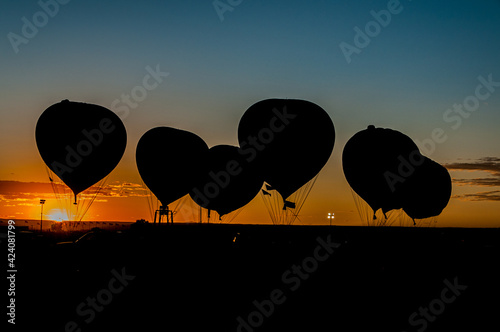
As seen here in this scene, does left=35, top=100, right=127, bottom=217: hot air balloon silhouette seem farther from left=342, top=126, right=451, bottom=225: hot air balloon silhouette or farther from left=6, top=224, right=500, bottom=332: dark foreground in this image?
left=342, top=126, right=451, bottom=225: hot air balloon silhouette

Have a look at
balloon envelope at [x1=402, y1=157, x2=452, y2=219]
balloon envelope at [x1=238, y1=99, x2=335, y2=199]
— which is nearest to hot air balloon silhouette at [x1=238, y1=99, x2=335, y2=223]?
balloon envelope at [x1=238, y1=99, x2=335, y2=199]

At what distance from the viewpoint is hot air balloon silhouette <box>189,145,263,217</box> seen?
97.7 ft

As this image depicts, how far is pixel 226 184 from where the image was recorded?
3091 cm

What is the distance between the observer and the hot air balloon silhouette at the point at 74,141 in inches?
826

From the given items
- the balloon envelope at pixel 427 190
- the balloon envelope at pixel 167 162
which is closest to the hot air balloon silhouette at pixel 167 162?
the balloon envelope at pixel 167 162

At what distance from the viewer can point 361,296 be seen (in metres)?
14.5

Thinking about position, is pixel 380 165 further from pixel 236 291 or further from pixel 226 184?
pixel 236 291

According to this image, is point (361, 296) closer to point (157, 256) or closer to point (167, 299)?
point (167, 299)

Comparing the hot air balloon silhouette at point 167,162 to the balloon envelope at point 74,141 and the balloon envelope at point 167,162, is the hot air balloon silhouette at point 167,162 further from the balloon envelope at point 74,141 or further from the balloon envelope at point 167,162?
the balloon envelope at point 74,141

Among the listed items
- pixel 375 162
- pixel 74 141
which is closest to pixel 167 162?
pixel 74 141

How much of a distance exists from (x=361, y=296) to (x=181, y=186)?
13.1 meters

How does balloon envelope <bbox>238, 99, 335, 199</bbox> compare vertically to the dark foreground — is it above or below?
above

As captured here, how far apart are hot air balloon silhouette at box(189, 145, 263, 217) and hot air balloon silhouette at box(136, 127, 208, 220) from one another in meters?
3.61

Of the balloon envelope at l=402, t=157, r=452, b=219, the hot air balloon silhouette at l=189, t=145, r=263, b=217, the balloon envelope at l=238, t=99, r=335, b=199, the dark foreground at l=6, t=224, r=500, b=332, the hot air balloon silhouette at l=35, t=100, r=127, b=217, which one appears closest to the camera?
the dark foreground at l=6, t=224, r=500, b=332
